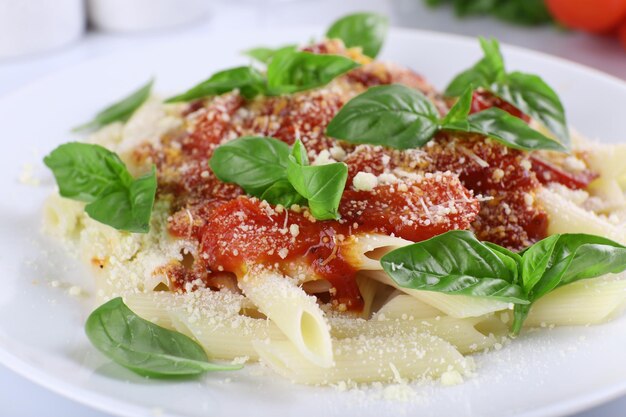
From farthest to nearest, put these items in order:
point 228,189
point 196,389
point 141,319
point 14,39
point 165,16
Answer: point 165,16 < point 14,39 < point 228,189 < point 141,319 < point 196,389

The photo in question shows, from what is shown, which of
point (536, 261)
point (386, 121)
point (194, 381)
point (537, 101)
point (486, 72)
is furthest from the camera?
point (486, 72)

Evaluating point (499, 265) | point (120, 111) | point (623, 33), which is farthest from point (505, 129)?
point (623, 33)

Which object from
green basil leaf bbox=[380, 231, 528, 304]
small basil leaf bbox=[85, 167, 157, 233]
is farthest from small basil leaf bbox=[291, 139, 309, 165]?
small basil leaf bbox=[85, 167, 157, 233]

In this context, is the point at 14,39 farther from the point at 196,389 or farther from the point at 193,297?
the point at 196,389

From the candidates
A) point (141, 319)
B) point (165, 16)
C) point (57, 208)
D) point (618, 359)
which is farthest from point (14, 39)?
point (618, 359)

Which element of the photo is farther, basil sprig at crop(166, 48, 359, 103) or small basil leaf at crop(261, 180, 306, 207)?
basil sprig at crop(166, 48, 359, 103)

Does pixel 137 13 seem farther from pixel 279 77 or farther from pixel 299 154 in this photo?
pixel 299 154

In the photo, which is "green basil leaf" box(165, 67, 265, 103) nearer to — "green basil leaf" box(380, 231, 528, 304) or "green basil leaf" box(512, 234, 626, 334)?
"green basil leaf" box(380, 231, 528, 304)
